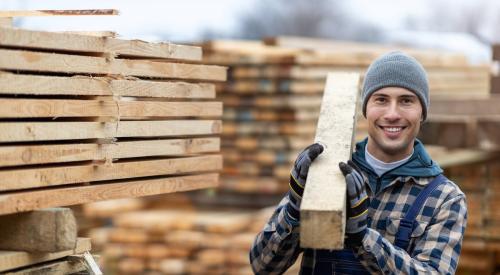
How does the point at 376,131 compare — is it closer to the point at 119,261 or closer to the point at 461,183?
the point at 461,183

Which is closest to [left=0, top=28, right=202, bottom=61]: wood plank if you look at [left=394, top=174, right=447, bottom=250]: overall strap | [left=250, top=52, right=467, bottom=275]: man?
[left=250, top=52, right=467, bottom=275]: man

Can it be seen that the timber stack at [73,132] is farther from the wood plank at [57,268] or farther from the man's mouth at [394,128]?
the man's mouth at [394,128]

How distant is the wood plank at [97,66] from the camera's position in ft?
12.1

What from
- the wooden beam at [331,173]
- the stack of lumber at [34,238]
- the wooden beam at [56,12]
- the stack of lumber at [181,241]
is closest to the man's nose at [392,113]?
the wooden beam at [331,173]

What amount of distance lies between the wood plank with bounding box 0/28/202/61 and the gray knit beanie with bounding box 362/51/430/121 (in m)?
0.94

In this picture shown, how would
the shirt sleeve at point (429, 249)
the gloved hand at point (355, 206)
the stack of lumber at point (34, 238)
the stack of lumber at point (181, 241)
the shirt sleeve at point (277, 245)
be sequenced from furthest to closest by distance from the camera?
1. the stack of lumber at point (181, 241)
2. the shirt sleeve at point (277, 245)
3. the stack of lumber at point (34, 238)
4. the shirt sleeve at point (429, 249)
5. the gloved hand at point (355, 206)

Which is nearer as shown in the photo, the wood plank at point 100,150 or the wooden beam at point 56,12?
the wood plank at point 100,150

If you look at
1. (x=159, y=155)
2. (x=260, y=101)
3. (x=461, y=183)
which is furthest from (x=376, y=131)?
(x=260, y=101)

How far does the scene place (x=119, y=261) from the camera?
10.4 meters

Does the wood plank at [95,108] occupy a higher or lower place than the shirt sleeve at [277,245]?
higher

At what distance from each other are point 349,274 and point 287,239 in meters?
0.30

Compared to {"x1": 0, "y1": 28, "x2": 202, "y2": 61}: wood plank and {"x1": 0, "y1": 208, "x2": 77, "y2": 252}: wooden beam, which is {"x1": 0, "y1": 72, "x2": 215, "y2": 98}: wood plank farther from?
{"x1": 0, "y1": 208, "x2": 77, "y2": 252}: wooden beam

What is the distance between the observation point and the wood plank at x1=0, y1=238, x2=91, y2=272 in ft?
12.5

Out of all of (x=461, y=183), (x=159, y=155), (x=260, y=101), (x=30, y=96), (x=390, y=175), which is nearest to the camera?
(x=30, y=96)
